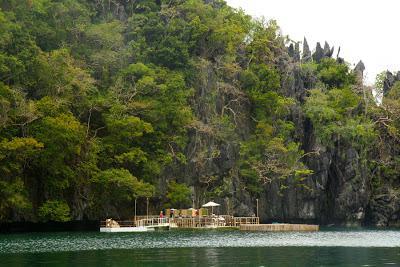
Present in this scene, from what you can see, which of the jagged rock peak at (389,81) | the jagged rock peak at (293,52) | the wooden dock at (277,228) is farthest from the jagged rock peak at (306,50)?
the wooden dock at (277,228)

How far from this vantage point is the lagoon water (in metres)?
29.0

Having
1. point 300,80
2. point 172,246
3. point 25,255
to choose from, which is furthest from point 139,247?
point 300,80

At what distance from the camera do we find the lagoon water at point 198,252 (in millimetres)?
29031

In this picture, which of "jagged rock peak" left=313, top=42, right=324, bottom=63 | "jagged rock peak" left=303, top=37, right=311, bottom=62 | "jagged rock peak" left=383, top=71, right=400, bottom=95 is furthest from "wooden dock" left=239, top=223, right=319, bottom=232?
"jagged rock peak" left=313, top=42, right=324, bottom=63

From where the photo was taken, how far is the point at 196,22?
232 feet

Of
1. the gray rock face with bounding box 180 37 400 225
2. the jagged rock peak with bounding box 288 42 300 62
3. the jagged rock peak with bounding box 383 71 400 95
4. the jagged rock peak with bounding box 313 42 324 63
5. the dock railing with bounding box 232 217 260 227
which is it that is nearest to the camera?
the dock railing with bounding box 232 217 260 227

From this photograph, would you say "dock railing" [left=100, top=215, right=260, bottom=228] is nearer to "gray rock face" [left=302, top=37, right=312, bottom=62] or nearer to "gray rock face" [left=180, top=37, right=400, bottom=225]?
"gray rock face" [left=180, top=37, right=400, bottom=225]

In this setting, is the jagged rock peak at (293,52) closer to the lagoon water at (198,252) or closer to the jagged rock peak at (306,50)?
the jagged rock peak at (306,50)

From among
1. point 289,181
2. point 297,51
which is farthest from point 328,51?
point 289,181

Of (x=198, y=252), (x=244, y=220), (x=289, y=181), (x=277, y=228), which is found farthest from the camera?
(x=289, y=181)

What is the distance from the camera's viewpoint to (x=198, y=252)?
113ft

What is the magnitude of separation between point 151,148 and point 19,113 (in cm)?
1345

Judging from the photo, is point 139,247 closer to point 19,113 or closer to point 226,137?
point 19,113

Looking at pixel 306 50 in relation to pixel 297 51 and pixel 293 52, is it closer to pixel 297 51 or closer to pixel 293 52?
pixel 297 51
